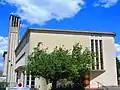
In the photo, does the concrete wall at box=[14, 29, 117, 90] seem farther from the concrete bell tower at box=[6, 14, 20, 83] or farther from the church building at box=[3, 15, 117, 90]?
the concrete bell tower at box=[6, 14, 20, 83]

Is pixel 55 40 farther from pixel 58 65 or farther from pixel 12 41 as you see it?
pixel 12 41

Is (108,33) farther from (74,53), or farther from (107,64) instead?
(74,53)

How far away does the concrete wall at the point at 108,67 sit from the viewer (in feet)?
183

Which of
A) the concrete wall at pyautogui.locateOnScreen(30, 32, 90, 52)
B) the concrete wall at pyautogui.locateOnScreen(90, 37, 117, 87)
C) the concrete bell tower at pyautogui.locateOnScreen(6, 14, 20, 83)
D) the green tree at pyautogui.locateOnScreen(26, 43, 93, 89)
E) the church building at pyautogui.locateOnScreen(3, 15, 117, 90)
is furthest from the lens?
the concrete bell tower at pyautogui.locateOnScreen(6, 14, 20, 83)

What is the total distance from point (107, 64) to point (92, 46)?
5.42 meters

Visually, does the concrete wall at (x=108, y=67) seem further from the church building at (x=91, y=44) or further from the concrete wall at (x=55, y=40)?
the concrete wall at (x=55, y=40)

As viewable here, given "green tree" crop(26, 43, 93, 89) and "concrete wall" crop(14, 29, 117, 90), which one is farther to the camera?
"concrete wall" crop(14, 29, 117, 90)

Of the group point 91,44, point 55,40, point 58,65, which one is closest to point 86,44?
point 91,44

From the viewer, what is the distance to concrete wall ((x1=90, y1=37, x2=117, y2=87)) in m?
55.7

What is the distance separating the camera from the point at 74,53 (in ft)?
123

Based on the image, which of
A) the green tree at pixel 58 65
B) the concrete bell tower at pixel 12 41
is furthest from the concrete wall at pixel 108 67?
the concrete bell tower at pixel 12 41

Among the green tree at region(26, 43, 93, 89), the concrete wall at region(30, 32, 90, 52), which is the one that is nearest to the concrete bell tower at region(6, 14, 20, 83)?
the concrete wall at region(30, 32, 90, 52)

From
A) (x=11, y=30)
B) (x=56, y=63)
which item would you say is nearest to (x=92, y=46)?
(x=56, y=63)

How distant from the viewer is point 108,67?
2224 inches
